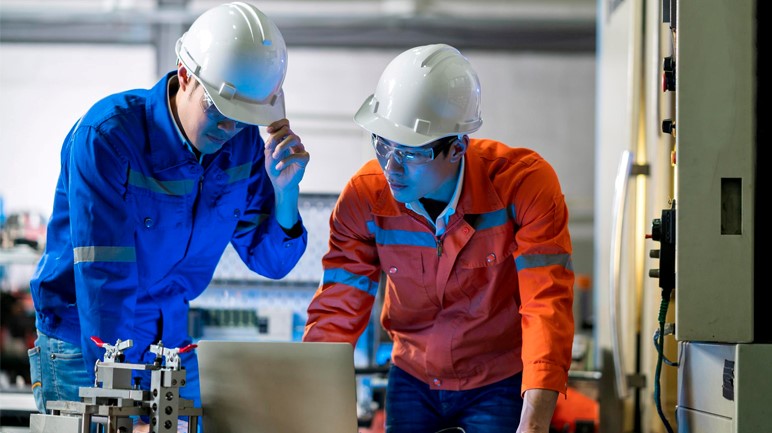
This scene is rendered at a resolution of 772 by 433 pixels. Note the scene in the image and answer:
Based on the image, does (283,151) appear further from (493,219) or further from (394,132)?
(493,219)

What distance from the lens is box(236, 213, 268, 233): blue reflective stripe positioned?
7.97ft

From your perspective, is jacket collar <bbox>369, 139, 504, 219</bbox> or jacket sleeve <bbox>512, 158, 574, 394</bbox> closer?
jacket sleeve <bbox>512, 158, 574, 394</bbox>

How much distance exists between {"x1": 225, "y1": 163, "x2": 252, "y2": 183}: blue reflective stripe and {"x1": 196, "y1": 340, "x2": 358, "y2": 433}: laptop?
2.03ft

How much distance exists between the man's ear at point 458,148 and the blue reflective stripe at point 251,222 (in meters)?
0.55

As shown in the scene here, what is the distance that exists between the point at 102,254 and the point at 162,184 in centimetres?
28

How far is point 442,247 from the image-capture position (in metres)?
2.22

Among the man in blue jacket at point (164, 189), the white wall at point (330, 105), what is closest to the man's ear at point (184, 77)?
the man in blue jacket at point (164, 189)

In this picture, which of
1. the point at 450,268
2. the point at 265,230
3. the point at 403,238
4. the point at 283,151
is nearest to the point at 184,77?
the point at 283,151

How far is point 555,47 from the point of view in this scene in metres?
6.66

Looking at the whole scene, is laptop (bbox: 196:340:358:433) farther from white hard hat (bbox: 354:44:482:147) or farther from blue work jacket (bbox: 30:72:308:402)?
white hard hat (bbox: 354:44:482:147)

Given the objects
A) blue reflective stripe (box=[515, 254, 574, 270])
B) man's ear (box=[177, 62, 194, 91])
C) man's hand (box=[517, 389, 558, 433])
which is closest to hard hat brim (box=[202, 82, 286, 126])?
man's ear (box=[177, 62, 194, 91])

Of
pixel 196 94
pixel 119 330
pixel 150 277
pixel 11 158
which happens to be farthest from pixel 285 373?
pixel 11 158

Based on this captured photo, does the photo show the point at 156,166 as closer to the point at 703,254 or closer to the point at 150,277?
the point at 150,277

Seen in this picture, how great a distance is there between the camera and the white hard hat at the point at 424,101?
6.92 feet
